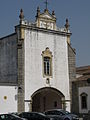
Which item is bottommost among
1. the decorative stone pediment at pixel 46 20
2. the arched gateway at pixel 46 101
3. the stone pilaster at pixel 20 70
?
the arched gateway at pixel 46 101

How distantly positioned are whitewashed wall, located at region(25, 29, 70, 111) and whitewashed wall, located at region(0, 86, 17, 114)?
5.73ft

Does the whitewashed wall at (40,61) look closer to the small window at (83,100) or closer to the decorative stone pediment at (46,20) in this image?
the decorative stone pediment at (46,20)

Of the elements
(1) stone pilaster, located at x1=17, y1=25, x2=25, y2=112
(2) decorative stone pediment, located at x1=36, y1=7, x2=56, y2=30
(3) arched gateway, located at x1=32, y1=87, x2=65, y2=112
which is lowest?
(3) arched gateway, located at x1=32, y1=87, x2=65, y2=112

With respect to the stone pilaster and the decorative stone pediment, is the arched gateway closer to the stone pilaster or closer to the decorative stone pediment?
the stone pilaster

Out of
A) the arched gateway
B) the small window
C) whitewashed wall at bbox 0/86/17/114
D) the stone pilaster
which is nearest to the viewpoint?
whitewashed wall at bbox 0/86/17/114

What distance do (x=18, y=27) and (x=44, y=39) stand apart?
381cm

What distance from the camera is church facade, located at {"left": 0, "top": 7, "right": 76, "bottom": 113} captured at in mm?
35469

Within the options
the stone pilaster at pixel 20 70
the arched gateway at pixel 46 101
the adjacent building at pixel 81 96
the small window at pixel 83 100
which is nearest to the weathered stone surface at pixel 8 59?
the stone pilaster at pixel 20 70

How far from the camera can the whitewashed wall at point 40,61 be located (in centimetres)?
3653

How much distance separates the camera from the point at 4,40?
39.0 metres

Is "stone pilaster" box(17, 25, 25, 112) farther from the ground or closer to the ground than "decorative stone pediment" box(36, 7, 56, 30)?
closer to the ground

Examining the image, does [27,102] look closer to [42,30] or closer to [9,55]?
[9,55]

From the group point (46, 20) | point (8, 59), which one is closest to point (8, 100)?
point (8, 59)

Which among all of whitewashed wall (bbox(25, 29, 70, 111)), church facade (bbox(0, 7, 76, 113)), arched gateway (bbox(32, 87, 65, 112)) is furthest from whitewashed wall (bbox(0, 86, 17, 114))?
arched gateway (bbox(32, 87, 65, 112))
